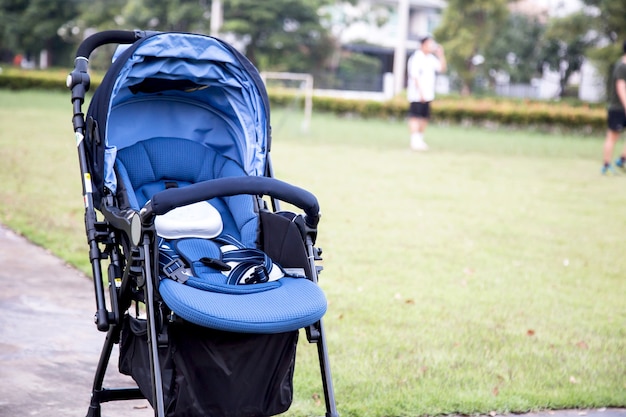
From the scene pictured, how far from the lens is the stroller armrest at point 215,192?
2758mm

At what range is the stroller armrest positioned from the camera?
9.05 feet

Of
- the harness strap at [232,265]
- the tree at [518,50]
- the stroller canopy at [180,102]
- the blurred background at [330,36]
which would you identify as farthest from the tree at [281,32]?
the harness strap at [232,265]

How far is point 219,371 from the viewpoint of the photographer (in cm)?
286

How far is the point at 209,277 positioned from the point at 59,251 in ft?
12.0

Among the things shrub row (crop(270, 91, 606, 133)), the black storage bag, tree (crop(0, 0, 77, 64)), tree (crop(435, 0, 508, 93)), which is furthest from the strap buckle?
tree (crop(0, 0, 77, 64))

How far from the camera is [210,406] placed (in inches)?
113

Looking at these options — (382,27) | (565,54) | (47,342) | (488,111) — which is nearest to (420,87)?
(488,111)

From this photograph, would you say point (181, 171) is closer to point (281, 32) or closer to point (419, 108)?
point (419, 108)

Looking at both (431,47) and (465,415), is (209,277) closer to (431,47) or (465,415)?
(465,415)

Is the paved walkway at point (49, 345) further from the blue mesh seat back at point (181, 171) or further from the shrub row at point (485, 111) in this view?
the shrub row at point (485, 111)

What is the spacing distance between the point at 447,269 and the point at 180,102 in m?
3.30

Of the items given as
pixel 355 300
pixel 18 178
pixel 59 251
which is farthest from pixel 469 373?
pixel 18 178

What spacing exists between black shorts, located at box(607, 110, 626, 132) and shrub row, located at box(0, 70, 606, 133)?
9709 millimetres

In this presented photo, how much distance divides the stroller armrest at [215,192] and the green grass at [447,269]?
1.30m
